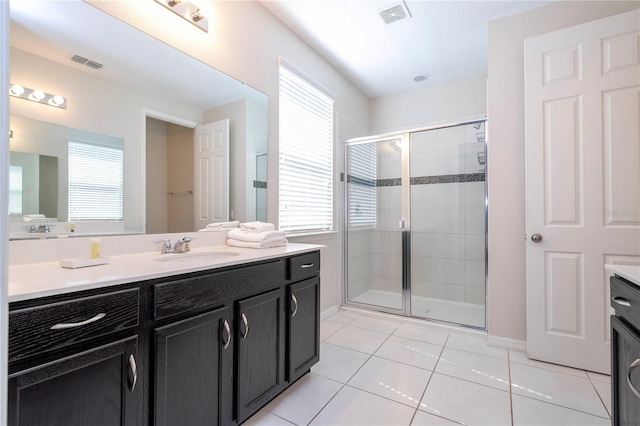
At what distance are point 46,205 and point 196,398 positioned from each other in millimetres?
1012

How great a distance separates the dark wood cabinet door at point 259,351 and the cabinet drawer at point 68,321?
1.58ft

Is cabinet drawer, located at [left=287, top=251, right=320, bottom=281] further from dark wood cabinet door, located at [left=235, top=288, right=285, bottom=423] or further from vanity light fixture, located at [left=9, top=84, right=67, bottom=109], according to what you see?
vanity light fixture, located at [left=9, top=84, right=67, bottom=109]

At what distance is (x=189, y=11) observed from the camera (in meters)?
1.65

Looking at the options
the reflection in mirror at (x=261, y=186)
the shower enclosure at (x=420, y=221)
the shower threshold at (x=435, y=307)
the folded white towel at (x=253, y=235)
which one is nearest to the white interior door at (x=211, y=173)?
the folded white towel at (x=253, y=235)

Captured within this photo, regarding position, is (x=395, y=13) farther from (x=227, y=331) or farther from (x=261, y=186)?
(x=227, y=331)

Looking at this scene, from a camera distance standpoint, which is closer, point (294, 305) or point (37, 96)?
point (37, 96)

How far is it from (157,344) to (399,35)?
2.82m

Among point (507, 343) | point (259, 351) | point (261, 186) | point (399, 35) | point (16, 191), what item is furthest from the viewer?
point (399, 35)

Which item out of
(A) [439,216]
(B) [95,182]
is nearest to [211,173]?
(B) [95,182]

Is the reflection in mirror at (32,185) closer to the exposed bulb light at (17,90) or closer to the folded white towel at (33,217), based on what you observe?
the folded white towel at (33,217)

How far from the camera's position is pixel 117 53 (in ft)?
4.57

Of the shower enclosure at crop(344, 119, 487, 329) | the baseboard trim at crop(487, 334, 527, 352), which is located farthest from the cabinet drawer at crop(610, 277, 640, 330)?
the shower enclosure at crop(344, 119, 487, 329)

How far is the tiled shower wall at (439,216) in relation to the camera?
2879 mm

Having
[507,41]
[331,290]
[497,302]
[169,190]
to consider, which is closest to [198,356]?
[169,190]
